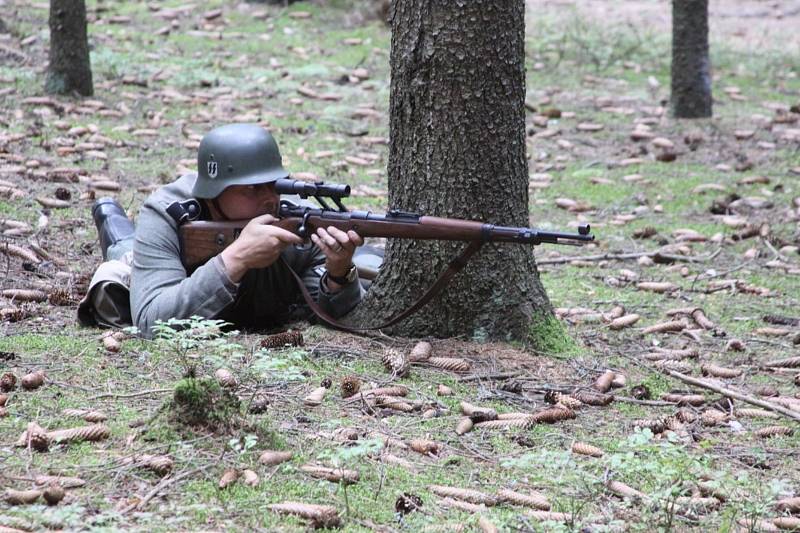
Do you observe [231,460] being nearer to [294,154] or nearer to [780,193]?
[294,154]

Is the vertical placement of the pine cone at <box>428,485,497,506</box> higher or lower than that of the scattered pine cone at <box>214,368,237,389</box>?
lower

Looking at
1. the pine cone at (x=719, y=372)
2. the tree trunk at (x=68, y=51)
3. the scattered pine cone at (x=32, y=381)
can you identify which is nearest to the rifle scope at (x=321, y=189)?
the scattered pine cone at (x=32, y=381)

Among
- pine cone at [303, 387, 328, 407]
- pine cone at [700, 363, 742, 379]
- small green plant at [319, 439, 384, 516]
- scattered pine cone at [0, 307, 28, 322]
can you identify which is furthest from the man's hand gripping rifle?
small green plant at [319, 439, 384, 516]

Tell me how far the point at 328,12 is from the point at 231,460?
11060 mm

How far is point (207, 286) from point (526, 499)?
83.6 inches

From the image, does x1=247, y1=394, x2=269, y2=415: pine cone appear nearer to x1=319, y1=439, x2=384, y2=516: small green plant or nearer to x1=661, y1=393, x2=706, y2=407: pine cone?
x1=319, y1=439, x2=384, y2=516: small green plant

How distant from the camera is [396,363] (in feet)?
15.9

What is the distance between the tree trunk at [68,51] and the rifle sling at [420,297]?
553cm

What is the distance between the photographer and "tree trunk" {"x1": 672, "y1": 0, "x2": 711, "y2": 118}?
10828 mm

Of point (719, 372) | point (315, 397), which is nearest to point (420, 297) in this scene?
point (315, 397)

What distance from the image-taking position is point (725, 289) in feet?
23.3

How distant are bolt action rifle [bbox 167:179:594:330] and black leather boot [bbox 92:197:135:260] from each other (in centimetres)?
97

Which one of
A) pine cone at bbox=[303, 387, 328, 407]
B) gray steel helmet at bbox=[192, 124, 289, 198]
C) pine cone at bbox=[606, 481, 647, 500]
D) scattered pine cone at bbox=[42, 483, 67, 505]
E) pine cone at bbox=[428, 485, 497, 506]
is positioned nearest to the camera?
scattered pine cone at bbox=[42, 483, 67, 505]

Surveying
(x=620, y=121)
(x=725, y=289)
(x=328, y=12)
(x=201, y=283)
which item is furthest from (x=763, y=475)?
(x=328, y=12)
